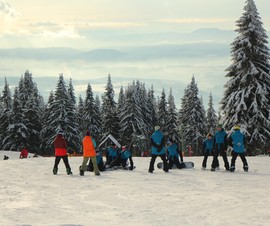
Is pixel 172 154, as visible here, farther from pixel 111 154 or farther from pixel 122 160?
pixel 111 154

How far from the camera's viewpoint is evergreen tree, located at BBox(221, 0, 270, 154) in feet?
100

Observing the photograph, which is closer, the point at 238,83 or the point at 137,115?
the point at 238,83

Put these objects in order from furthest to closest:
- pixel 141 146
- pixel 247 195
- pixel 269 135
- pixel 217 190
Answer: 1. pixel 141 146
2. pixel 269 135
3. pixel 217 190
4. pixel 247 195

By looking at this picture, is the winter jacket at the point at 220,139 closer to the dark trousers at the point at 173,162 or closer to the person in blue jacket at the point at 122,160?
the dark trousers at the point at 173,162

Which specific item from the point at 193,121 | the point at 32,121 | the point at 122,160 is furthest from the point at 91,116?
the point at 122,160

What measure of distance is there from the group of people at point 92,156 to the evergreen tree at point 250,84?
13772 millimetres

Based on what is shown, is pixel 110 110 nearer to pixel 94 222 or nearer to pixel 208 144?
pixel 208 144

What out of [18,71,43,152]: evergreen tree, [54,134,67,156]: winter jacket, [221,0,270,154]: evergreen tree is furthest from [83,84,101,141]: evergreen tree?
[54,134,67,156]: winter jacket

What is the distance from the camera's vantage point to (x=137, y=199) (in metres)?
10.7

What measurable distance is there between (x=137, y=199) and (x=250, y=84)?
22.8m

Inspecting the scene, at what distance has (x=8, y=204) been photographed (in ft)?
33.1

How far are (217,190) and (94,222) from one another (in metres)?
4.82

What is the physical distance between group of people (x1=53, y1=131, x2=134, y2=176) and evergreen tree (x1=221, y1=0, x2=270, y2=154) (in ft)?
45.2

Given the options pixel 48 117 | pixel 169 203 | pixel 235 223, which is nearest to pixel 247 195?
pixel 169 203
